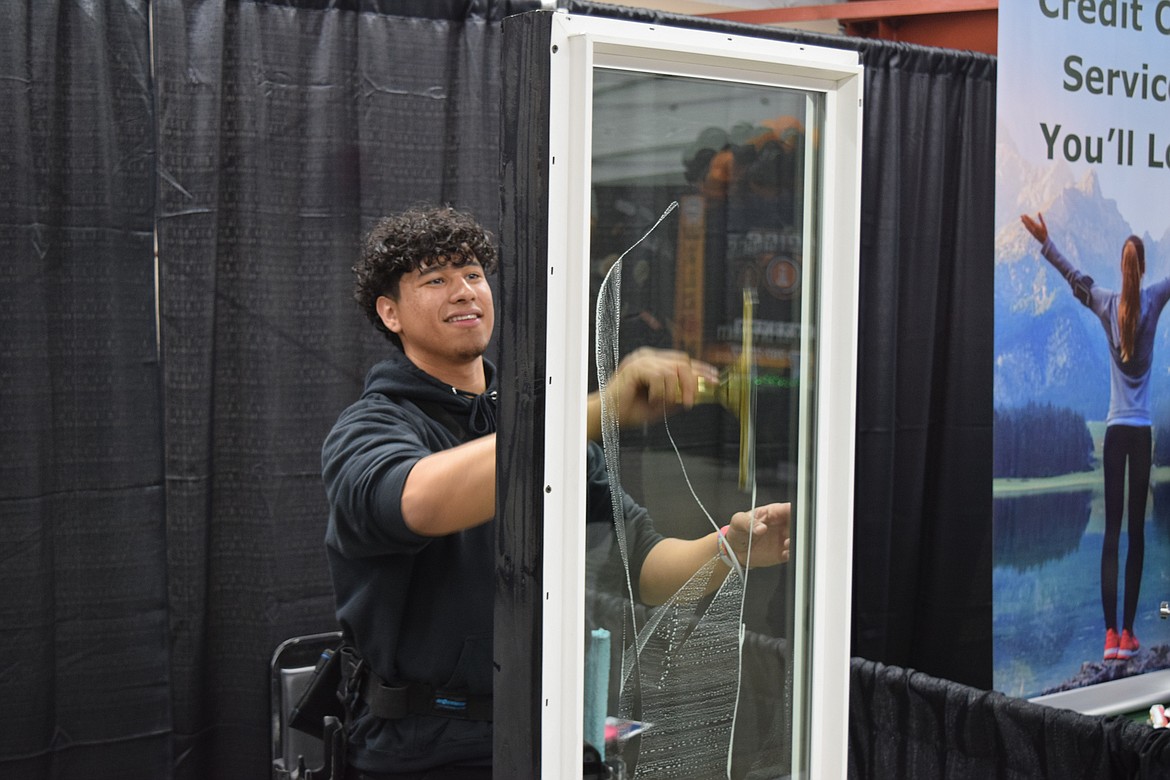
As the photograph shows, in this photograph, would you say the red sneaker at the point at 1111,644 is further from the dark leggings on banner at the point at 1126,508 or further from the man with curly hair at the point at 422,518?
the man with curly hair at the point at 422,518

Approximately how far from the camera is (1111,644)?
3.11m

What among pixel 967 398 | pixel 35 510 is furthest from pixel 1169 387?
pixel 35 510

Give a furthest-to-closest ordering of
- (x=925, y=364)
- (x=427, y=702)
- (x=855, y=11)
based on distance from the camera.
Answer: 1. (x=855, y=11)
2. (x=925, y=364)
3. (x=427, y=702)

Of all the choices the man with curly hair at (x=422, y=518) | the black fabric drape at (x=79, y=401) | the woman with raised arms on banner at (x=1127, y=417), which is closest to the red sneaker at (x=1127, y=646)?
the woman with raised arms on banner at (x=1127, y=417)

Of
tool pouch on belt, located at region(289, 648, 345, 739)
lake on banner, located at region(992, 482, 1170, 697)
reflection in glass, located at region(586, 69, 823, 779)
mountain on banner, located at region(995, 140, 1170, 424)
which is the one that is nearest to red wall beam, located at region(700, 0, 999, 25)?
mountain on banner, located at region(995, 140, 1170, 424)

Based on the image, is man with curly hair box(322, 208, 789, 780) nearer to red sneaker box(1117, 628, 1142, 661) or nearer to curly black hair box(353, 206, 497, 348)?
curly black hair box(353, 206, 497, 348)

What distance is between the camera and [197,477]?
2465 mm

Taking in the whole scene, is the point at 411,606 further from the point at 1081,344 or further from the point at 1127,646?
the point at 1127,646

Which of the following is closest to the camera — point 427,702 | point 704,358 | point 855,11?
point 704,358

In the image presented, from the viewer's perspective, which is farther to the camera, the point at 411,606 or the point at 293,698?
the point at 293,698

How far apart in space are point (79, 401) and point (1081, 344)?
2327mm

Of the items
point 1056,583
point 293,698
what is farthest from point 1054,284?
point 293,698

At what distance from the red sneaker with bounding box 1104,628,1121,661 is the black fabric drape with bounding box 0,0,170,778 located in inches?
89.7

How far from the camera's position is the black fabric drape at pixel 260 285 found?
2430 mm
